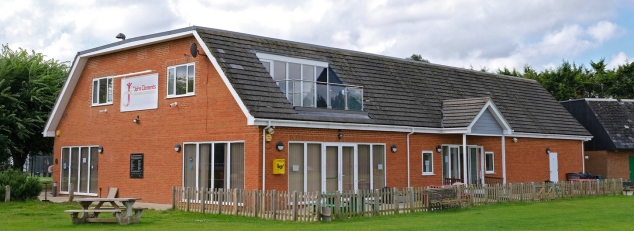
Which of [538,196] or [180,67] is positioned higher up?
[180,67]

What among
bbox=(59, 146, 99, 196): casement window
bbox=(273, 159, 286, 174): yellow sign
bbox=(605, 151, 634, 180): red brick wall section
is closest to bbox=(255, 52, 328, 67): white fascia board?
bbox=(273, 159, 286, 174): yellow sign

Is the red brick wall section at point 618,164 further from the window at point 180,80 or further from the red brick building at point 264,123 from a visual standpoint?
the window at point 180,80

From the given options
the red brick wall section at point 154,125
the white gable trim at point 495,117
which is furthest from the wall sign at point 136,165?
the white gable trim at point 495,117

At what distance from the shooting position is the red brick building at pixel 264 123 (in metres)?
21.0

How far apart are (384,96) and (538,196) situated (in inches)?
255

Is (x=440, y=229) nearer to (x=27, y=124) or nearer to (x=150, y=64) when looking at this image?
(x=150, y=64)

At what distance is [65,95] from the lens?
27.8 metres

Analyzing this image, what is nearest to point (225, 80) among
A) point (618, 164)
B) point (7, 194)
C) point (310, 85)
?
point (310, 85)

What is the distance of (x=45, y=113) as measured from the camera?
3406 cm

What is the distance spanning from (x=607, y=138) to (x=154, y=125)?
23478mm

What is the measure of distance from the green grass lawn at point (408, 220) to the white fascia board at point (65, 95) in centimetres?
627

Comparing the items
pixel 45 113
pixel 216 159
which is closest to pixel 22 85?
pixel 45 113

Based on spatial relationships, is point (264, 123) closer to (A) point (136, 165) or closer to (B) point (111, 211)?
(B) point (111, 211)

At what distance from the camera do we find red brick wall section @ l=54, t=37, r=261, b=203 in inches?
837
